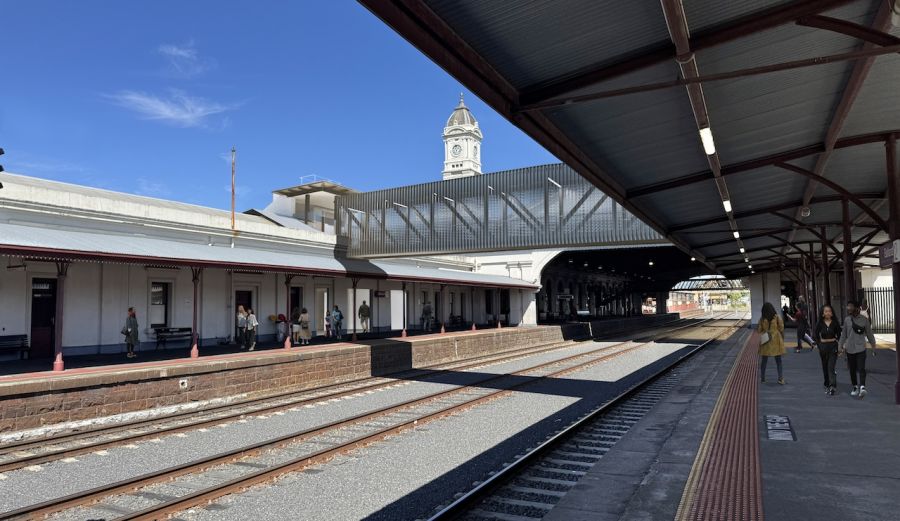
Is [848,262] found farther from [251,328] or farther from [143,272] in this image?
[143,272]

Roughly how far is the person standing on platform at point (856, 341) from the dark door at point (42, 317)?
18830mm

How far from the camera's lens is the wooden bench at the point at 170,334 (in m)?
18.1

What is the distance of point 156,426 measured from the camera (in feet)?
34.8

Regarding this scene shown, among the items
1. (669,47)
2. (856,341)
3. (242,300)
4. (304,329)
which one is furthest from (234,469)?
(242,300)

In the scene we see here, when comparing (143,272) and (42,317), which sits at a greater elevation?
(143,272)

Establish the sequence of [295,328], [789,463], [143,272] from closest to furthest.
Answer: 1. [789,463]
2. [143,272]
3. [295,328]

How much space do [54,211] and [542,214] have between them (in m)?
19.1

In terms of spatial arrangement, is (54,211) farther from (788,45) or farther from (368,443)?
(788,45)

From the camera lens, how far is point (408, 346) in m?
19.8

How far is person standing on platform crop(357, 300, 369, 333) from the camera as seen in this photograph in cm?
2642

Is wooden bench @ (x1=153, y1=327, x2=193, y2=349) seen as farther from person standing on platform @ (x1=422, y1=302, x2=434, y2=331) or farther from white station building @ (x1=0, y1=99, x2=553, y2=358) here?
person standing on platform @ (x1=422, y1=302, x2=434, y2=331)

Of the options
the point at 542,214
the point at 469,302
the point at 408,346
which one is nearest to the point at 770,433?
the point at 408,346

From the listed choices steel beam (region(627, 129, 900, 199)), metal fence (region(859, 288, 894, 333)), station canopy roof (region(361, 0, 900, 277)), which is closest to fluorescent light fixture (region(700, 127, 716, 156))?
station canopy roof (region(361, 0, 900, 277))

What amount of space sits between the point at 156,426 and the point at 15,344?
723 cm
